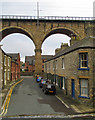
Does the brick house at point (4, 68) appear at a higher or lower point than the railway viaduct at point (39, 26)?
lower

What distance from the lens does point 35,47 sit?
3831 centimetres

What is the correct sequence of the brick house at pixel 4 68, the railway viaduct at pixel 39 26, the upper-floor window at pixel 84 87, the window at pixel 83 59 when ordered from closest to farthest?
the upper-floor window at pixel 84 87, the window at pixel 83 59, the brick house at pixel 4 68, the railway viaduct at pixel 39 26

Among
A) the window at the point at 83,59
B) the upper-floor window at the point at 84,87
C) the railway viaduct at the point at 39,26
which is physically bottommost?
the upper-floor window at the point at 84,87

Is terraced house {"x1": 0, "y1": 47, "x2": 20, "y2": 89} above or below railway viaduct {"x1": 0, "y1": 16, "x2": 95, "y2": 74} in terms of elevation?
below

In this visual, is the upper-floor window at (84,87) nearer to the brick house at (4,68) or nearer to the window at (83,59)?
the window at (83,59)

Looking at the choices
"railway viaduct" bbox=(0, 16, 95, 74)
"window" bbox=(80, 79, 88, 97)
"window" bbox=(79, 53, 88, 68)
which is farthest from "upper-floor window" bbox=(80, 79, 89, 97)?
"railway viaduct" bbox=(0, 16, 95, 74)

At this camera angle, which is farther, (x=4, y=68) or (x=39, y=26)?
(x=39, y=26)

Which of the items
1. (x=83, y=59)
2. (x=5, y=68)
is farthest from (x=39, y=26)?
(x=83, y=59)

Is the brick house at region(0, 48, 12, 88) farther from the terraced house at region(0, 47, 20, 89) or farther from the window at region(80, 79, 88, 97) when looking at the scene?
the window at region(80, 79, 88, 97)

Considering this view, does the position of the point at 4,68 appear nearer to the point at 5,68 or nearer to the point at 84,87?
the point at 5,68

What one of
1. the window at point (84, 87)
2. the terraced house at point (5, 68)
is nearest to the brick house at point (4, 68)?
the terraced house at point (5, 68)

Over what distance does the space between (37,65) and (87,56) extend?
28.2 meters

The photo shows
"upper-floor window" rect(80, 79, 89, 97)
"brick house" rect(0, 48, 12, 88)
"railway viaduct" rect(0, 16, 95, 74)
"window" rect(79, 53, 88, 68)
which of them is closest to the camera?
"upper-floor window" rect(80, 79, 89, 97)

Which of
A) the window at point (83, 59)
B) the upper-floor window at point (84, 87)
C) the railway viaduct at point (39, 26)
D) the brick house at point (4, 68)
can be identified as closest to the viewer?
the upper-floor window at point (84, 87)
